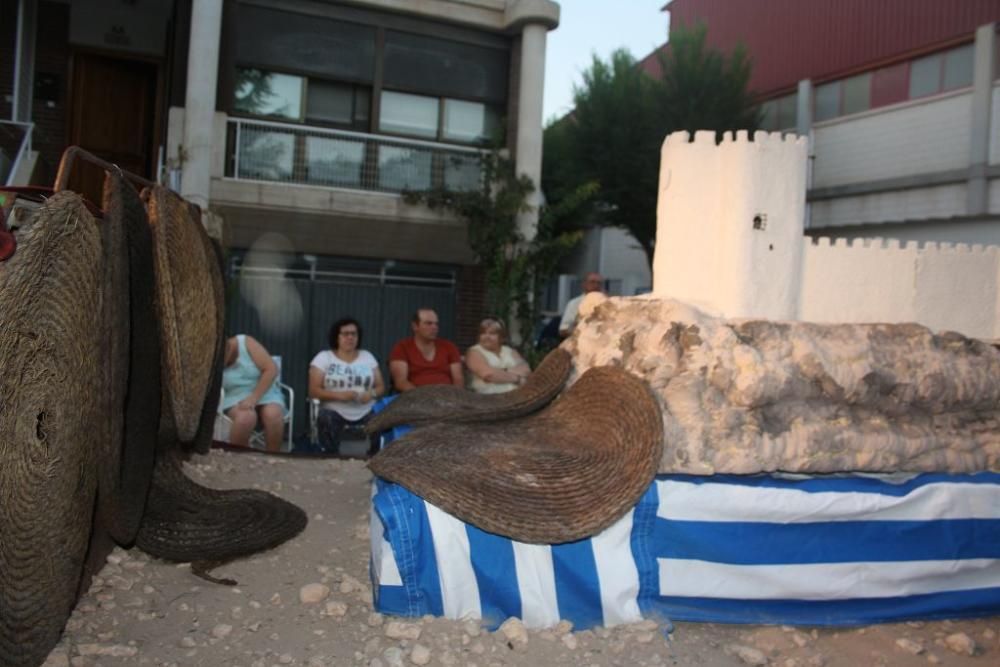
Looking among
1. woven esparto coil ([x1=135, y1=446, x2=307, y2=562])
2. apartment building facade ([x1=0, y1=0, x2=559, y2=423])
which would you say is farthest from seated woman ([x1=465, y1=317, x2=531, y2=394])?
apartment building facade ([x1=0, y1=0, x2=559, y2=423])

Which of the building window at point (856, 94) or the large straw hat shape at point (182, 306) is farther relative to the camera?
the building window at point (856, 94)

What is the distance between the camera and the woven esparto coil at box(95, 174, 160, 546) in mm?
2750

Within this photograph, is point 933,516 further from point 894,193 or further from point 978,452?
point 894,193

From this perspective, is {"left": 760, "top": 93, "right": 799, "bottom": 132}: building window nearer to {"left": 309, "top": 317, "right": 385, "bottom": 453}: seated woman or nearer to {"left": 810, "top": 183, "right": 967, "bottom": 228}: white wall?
{"left": 810, "top": 183, "right": 967, "bottom": 228}: white wall

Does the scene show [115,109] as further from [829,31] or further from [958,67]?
[958,67]

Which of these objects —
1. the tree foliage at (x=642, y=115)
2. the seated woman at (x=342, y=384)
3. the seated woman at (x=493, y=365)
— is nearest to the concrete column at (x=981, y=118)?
the tree foliage at (x=642, y=115)

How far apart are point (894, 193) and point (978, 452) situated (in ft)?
36.5

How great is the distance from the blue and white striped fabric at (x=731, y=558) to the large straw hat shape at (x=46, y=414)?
3.37ft

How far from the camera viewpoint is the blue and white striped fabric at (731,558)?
10.5 ft

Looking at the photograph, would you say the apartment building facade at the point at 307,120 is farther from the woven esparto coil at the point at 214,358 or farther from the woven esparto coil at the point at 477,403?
the woven esparto coil at the point at 477,403

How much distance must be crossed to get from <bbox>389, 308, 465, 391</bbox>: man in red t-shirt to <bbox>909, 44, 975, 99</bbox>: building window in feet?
33.8

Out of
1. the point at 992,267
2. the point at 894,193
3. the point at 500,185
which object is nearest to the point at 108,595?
the point at 992,267

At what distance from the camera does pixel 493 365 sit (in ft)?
22.3

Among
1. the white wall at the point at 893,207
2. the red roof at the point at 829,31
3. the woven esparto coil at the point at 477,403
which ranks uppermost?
the red roof at the point at 829,31
